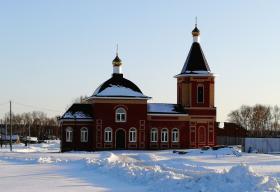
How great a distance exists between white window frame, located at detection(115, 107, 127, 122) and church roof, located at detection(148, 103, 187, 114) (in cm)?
261

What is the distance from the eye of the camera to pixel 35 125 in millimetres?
133875

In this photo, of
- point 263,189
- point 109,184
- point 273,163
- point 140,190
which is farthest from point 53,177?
point 273,163

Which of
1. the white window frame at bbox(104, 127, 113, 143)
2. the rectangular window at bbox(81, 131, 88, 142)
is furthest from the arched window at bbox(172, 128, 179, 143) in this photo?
the rectangular window at bbox(81, 131, 88, 142)

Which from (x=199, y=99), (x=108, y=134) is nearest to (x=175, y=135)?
(x=199, y=99)

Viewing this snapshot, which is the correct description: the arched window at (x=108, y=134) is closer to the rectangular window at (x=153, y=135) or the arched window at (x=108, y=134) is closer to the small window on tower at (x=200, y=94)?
→ the rectangular window at (x=153, y=135)

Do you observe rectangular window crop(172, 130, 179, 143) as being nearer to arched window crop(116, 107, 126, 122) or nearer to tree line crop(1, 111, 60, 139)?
arched window crop(116, 107, 126, 122)

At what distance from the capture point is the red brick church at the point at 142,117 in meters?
46.3

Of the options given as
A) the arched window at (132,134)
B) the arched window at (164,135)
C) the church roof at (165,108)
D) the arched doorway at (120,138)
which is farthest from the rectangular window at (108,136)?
the arched window at (164,135)

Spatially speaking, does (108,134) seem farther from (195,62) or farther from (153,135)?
(195,62)

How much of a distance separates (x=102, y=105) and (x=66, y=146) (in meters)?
4.88

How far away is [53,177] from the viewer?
1948 centimetres

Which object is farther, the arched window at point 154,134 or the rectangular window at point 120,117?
the arched window at point 154,134

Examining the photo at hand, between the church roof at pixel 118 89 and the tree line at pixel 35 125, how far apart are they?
271 feet

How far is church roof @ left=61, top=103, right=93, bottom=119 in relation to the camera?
46.3m
